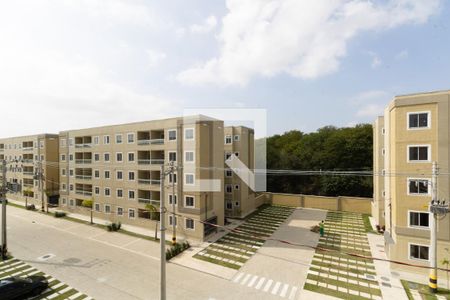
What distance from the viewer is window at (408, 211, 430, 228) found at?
48.8ft

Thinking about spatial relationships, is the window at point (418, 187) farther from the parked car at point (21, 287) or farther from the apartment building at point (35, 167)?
the apartment building at point (35, 167)

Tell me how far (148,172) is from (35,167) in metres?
25.9

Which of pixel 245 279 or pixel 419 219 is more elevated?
pixel 419 219

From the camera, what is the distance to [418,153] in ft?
49.4

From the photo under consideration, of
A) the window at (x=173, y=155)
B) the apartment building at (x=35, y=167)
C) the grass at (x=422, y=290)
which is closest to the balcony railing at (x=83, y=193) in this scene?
the apartment building at (x=35, y=167)

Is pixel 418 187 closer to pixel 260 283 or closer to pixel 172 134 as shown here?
pixel 260 283

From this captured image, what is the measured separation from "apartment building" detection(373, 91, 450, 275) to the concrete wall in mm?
18710

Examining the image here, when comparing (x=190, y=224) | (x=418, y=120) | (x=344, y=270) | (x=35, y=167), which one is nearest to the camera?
(x=418, y=120)

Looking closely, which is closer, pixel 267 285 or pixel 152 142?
pixel 267 285

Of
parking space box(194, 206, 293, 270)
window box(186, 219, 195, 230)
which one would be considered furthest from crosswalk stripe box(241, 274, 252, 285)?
window box(186, 219, 195, 230)

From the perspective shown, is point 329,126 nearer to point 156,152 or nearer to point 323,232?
point 323,232

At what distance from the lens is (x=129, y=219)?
26734 mm

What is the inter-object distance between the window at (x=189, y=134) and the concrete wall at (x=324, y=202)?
1884 cm

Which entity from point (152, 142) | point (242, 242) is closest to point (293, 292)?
point (242, 242)
